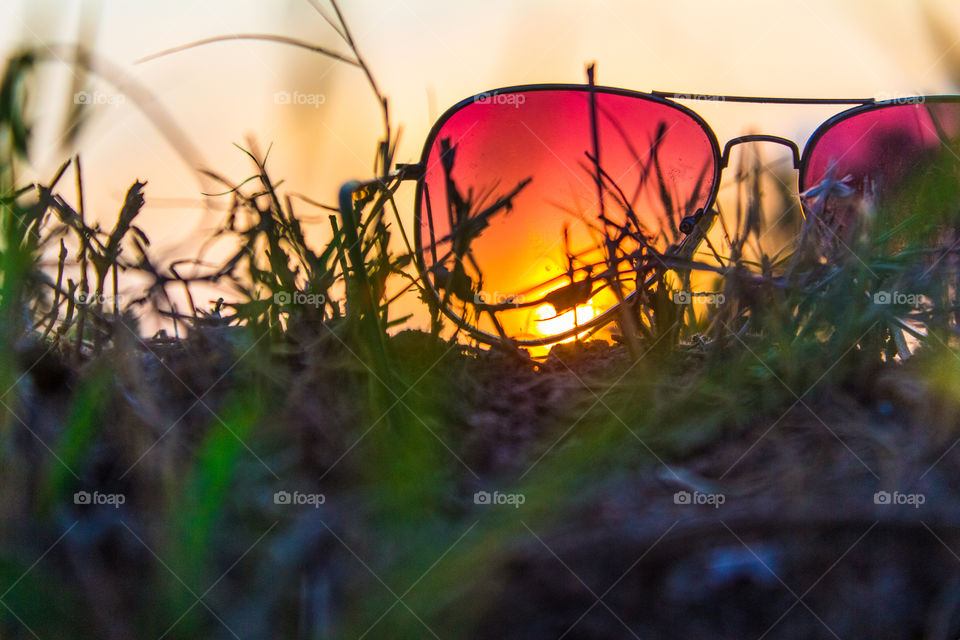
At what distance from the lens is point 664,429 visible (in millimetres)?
601

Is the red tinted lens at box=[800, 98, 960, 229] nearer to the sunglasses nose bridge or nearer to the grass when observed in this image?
the sunglasses nose bridge

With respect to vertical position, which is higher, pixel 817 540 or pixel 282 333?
pixel 282 333

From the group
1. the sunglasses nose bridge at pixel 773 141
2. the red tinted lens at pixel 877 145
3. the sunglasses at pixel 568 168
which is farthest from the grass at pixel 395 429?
the sunglasses nose bridge at pixel 773 141

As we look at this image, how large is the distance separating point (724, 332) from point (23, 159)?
0.71 m

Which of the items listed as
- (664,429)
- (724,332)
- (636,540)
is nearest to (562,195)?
(724,332)

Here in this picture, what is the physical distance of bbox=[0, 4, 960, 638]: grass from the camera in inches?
19.1

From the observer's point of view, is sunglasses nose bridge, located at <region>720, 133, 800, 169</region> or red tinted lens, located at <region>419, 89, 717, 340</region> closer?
red tinted lens, located at <region>419, 89, 717, 340</region>

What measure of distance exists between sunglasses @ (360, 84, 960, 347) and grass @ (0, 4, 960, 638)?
179 millimetres

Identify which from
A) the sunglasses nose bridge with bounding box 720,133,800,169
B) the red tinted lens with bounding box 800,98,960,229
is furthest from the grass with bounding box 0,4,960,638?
the sunglasses nose bridge with bounding box 720,133,800,169

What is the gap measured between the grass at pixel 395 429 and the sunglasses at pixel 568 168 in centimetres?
18

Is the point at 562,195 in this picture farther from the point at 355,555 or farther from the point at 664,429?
the point at 355,555

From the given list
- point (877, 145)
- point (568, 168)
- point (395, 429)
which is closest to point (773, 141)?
point (877, 145)

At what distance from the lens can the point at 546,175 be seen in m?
1.43

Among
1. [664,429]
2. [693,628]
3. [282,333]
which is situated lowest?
[693,628]
